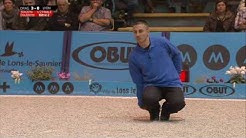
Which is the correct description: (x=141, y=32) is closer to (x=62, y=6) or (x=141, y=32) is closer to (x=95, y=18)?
(x=95, y=18)

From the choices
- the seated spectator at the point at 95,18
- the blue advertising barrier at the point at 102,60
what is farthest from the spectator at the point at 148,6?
the blue advertising barrier at the point at 102,60

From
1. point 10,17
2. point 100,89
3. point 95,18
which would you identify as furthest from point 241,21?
point 10,17

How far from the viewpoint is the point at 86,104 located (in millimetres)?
8305

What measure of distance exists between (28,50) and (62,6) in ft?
3.83

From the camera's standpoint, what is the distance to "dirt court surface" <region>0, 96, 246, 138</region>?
5.79m

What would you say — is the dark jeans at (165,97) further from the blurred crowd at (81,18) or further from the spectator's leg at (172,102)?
the blurred crowd at (81,18)

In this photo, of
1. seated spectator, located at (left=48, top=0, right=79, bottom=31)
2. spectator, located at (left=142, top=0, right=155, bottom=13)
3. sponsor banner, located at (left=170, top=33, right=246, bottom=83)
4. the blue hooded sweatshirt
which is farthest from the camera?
spectator, located at (left=142, top=0, right=155, bottom=13)

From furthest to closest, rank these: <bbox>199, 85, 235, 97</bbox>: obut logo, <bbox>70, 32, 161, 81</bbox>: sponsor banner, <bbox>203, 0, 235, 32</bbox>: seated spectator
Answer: <bbox>203, 0, 235, 32</bbox>: seated spectator, <bbox>70, 32, 161, 81</bbox>: sponsor banner, <bbox>199, 85, 235, 97</bbox>: obut logo

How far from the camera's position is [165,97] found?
6.76 metres

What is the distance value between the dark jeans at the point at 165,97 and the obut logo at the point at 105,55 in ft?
10.5

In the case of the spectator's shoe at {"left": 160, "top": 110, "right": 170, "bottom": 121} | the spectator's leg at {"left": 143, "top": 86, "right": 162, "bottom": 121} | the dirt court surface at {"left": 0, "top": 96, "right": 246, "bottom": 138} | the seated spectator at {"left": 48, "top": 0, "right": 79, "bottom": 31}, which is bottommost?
the dirt court surface at {"left": 0, "top": 96, "right": 246, "bottom": 138}

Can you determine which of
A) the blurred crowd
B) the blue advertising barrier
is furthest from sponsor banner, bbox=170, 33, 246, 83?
the blurred crowd

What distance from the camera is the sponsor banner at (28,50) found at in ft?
33.1

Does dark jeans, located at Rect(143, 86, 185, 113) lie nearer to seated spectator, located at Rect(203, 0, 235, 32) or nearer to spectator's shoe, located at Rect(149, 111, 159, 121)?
spectator's shoe, located at Rect(149, 111, 159, 121)
